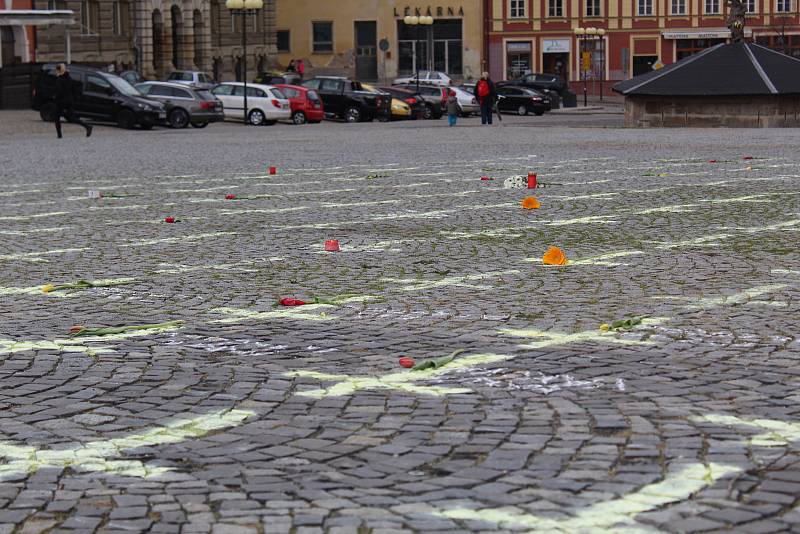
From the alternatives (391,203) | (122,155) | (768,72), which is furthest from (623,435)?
(768,72)

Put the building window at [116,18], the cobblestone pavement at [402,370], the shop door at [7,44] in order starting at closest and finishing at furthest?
the cobblestone pavement at [402,370] < the shop door at [7,44] < the building window at [116,18]

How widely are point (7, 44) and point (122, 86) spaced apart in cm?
1191

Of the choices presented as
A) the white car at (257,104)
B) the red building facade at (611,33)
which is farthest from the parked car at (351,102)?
the red building facade at (611,33)

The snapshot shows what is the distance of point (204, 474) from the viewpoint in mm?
5297

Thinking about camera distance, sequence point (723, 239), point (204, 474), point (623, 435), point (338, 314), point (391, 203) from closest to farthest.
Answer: point (204, 474) → point (623, 435) → point (338, 314) → point (723, 239) → point (391, 203)

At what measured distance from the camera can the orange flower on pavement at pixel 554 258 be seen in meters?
11.0

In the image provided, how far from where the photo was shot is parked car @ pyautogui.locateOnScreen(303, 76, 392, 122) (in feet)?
174

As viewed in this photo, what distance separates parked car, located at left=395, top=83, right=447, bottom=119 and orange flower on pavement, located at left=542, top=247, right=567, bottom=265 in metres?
47.2

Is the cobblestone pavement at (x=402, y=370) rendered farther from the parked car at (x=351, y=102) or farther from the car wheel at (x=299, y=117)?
the parked car at (x=351, y=102)

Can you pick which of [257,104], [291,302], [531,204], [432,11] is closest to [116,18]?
[257,104]

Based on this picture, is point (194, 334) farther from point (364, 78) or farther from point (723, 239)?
point (364, 78)

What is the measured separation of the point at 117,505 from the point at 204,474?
0.43m

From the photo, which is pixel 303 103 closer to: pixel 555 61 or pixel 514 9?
pixel 555 61

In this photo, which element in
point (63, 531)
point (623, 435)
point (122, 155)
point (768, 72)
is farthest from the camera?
point (768, 72)
